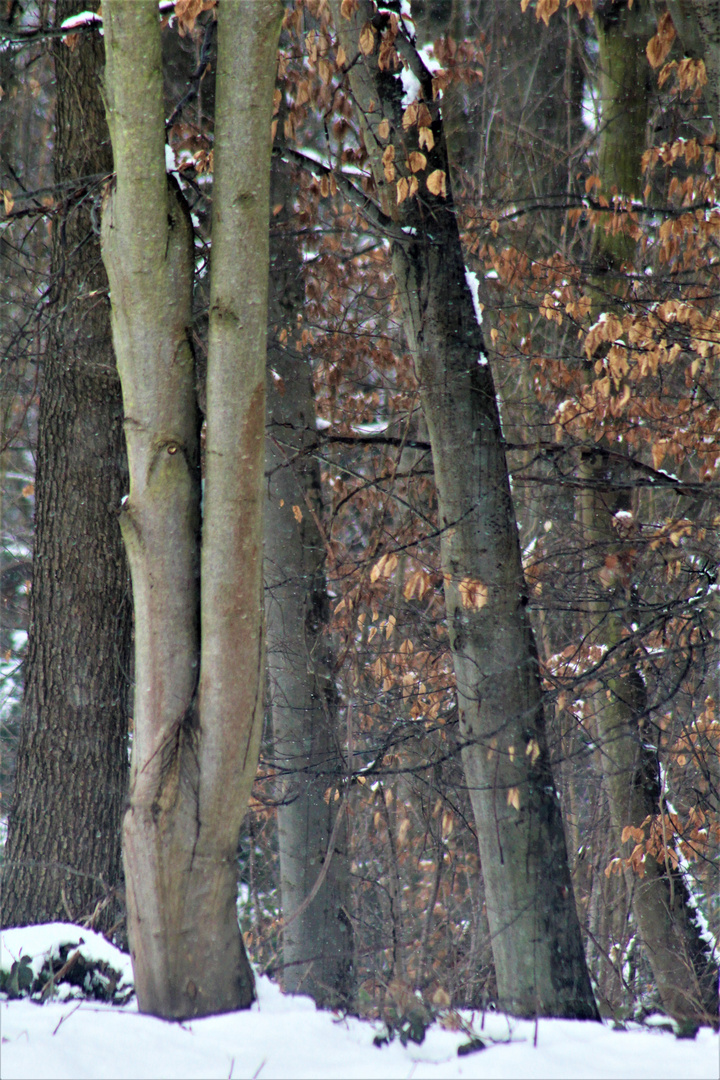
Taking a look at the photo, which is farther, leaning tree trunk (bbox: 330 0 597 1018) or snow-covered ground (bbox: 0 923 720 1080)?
leaning tree trunk (bbox: 330 0 597 1018)

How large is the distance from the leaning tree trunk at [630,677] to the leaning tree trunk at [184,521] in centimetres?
376

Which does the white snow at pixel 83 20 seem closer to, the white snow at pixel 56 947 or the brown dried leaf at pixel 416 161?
the brown dried leaf at pixel 416 161

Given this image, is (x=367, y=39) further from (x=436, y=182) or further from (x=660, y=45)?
(x=660, y=45)

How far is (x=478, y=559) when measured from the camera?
14.1 feet

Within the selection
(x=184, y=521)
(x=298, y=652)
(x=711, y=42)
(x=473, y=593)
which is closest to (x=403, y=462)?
(x=298, y=652)

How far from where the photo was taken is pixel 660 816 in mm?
6039

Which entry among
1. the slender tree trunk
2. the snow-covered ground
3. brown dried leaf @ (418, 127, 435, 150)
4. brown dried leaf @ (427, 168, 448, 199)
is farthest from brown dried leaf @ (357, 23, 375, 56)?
the snow-covered ground

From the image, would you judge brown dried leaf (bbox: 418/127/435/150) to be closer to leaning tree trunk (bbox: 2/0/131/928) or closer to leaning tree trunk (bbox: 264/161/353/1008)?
leaning tree trunk (bbox: 264/161/353/1008)

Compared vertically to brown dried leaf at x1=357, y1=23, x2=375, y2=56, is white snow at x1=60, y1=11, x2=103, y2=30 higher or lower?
higher

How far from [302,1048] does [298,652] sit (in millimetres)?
3166

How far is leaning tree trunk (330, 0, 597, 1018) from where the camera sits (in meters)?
3.94

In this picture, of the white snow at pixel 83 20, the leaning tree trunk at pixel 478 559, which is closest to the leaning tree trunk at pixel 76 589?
the white snow at pixel 83 20

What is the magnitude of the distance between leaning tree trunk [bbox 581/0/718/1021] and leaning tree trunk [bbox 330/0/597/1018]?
212cm

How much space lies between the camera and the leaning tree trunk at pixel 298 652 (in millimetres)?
5660
